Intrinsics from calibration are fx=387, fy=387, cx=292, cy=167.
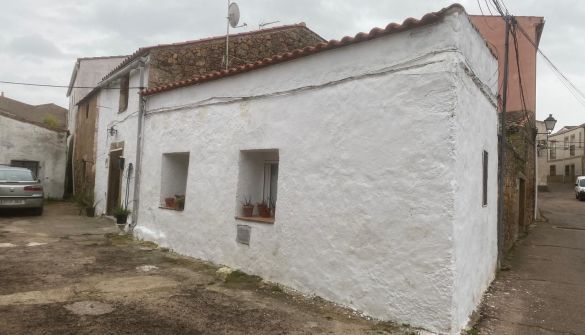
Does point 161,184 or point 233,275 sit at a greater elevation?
point 161,184

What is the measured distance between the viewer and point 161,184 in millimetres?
8305

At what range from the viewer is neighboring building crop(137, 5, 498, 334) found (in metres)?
4.13

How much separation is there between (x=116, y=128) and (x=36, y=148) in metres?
7.66

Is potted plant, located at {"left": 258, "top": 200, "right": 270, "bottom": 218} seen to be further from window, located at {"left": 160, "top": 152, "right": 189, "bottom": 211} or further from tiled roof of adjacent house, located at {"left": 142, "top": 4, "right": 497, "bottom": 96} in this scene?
window, located at {"left": 160, "top": 152, "right": 189, "bottom": 211}

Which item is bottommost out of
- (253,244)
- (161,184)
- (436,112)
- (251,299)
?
(251,299)

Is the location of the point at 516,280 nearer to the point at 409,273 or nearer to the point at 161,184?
the point at 409,273

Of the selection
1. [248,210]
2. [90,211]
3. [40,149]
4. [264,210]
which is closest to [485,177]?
[264,210]

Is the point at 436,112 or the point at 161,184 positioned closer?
the point at 436,112

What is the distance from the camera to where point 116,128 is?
1123 cm

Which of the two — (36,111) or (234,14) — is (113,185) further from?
(36,111)

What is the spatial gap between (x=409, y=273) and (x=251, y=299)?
6.69 feet

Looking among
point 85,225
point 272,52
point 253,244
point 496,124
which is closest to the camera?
point 253,244

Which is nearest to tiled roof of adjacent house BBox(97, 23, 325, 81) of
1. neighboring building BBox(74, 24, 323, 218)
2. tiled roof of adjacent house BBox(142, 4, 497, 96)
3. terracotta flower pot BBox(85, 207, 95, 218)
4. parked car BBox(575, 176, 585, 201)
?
neighboring building BBox(74, 24, 323, 218)

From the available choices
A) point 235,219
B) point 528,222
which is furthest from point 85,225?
point 528,222
